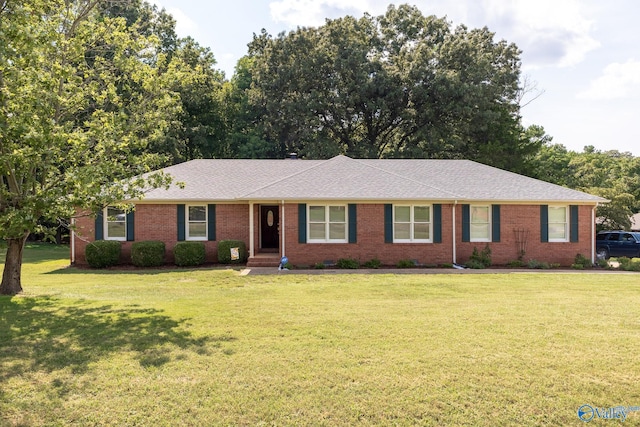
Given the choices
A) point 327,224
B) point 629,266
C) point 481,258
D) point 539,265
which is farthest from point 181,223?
point 629,266

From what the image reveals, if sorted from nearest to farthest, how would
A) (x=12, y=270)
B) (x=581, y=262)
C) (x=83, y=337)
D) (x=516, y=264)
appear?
1. (x=83, y=337)
2. (x=12, y=270)
3. (x=516, y=264)
4. (x=581, y=262)

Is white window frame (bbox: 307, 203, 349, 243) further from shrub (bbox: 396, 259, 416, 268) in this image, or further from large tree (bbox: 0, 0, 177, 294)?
large tree (bbox: 0, 0, 177, 294)

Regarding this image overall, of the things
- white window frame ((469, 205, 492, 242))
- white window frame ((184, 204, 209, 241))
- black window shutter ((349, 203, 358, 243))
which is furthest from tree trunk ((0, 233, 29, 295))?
white window frame ((469, 205, 492, 242))

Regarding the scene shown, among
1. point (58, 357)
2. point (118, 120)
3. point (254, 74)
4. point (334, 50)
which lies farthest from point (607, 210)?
point (58, 357)

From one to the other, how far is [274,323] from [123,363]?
2.57 meters

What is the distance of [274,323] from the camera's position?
739cm

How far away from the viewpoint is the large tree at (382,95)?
3016cm

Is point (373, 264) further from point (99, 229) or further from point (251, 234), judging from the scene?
point (99, 229)

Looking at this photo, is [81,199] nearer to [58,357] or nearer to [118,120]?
[118,120]

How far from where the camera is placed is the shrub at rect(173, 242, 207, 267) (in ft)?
55.2

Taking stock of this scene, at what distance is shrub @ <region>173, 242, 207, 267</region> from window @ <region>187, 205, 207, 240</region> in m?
1.06

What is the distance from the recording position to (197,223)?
1814 centimetres

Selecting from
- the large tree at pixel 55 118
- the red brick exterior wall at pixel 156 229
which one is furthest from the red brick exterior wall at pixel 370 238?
the large tree at pixel 55 118

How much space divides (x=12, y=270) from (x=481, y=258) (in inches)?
611
